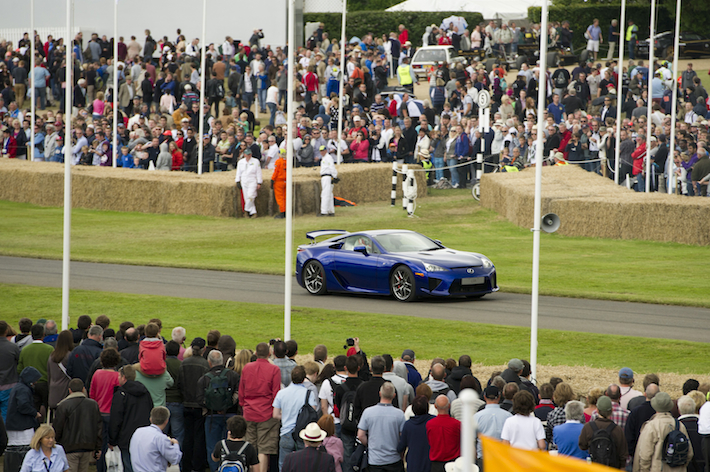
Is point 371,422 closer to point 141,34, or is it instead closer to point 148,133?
point 148,133

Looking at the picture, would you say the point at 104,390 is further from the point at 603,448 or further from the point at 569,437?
the point at 603,448

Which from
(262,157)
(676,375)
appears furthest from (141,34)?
(676,375)

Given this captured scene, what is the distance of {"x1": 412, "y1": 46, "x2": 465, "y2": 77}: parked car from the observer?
51938 mm

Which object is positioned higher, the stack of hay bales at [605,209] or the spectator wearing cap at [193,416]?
the stack of hay bales at [605,209]

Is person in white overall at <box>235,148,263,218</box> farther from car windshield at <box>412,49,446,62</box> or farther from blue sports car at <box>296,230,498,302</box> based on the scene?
car windshield at <box>412,49,446,62</box>

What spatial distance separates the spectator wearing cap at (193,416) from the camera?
10.4 m

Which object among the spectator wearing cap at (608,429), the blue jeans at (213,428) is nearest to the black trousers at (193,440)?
the blue jeans at (213,428)

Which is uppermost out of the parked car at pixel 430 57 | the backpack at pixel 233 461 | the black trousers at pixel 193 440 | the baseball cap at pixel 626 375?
the parked car at pixel 430 57

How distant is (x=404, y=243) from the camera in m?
19.8

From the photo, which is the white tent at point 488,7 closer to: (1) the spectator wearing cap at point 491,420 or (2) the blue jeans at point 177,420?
(2) the blue jeans at point 177,420

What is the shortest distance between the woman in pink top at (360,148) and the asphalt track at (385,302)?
1345 cm

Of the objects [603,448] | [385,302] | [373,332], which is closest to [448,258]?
[385,302]

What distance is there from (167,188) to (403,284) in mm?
13719

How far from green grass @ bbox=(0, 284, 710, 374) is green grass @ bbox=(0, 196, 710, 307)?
12.1 feet
